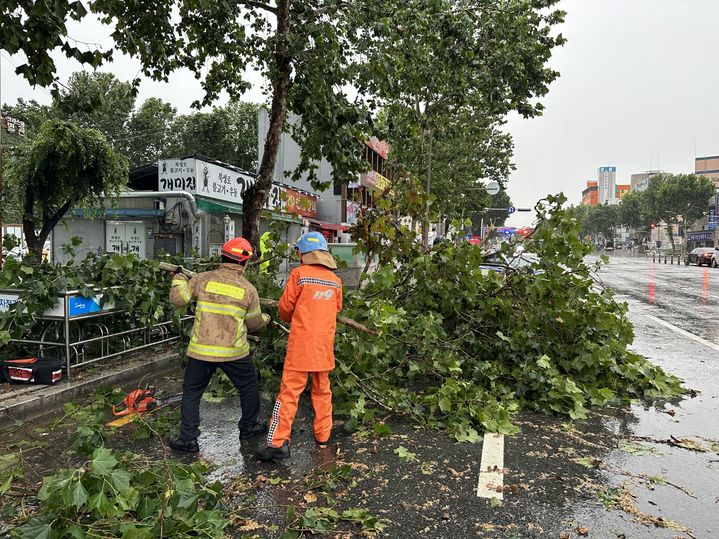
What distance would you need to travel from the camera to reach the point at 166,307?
6.72m

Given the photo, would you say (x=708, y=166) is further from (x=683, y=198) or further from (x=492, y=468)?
(x=492, y=468)

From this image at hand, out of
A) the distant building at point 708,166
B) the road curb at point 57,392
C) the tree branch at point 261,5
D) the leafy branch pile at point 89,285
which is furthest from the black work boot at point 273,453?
Answer: the distant building at point 708,166

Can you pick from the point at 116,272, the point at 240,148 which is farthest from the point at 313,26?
the point at 240,148

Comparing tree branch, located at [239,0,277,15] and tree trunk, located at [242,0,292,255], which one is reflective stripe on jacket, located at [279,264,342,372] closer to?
tree trunk, located at [242,0,292,255]

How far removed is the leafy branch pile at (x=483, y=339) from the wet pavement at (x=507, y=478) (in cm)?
33

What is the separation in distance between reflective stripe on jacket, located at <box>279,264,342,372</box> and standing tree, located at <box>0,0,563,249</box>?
384cm

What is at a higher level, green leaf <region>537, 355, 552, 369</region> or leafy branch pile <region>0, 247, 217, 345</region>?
leafy branch pile <region>0, 247, 217, 345</region>

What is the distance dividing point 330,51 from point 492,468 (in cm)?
544

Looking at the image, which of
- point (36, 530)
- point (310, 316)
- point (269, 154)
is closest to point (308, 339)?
point (310, 316)

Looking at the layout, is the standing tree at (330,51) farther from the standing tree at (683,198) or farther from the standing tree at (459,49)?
the standing tree at (683,198)

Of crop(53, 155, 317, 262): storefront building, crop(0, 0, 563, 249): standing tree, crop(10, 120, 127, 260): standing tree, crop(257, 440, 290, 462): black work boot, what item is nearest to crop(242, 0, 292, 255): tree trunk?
Answer: crop(0, 0, 563, 249): standing tree

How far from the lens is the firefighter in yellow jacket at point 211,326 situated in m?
4.14

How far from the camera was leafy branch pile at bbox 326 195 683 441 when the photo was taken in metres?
5.18

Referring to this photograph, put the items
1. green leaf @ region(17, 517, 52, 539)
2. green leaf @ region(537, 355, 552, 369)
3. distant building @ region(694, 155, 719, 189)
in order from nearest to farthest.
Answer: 1. green leaf @ region(17, 517, 52, 539)
2. green leaf @ region(537, 355, 552, 369)
3. distant building @ region(694, 155, 719, 189)
